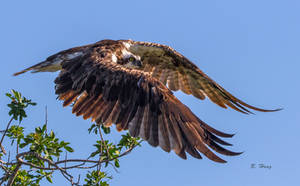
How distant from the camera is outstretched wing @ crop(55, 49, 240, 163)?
551cm

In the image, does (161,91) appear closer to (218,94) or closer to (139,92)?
(139,92)

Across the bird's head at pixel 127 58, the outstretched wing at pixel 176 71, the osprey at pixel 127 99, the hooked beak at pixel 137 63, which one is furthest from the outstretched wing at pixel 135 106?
the outstretched wing at pixel 176 71

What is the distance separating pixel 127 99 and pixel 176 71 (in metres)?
3.49

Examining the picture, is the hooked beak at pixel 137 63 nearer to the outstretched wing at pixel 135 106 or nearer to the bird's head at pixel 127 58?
the bird's head at pixel 127 58

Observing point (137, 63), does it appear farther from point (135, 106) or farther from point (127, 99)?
point (135, 106)

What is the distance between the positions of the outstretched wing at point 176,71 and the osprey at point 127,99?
1.41 feet

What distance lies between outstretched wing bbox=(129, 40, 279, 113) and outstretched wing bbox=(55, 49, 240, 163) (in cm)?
225

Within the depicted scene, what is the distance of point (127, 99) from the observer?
6.30 meters

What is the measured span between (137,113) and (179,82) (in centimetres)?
368

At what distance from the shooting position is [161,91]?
625 centimetres

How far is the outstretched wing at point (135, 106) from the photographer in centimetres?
551

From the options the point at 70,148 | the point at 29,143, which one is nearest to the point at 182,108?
the point at 70,148

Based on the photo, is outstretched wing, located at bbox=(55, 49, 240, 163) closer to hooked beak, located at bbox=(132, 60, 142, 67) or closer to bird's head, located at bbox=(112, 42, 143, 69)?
bird's head, located at bbox=(112, 42, 143, 69)

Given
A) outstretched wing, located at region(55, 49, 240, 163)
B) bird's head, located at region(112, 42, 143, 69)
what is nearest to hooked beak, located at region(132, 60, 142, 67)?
bird's head, located at region(112, 42, 143, 69)
